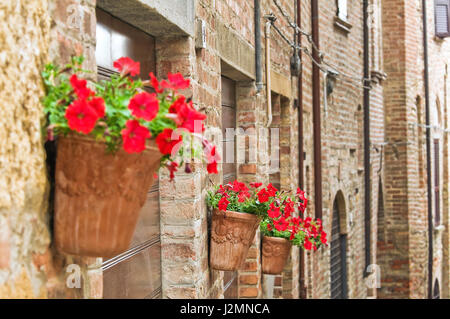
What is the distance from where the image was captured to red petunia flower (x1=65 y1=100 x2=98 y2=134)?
175 cm

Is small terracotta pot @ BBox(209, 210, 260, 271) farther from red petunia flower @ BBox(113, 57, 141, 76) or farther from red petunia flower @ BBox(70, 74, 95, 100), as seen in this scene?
red petunia flower @ BBox(70, 74, 95, 100)

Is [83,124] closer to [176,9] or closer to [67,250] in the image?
[67,250]

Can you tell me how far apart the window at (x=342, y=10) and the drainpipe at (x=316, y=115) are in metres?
1.30

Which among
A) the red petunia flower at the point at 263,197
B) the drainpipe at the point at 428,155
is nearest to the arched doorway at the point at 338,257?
the drainpipe at the point at 428,155

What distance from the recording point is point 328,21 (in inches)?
356

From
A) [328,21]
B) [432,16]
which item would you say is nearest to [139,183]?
[328,21]

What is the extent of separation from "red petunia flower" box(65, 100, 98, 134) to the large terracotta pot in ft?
0.29

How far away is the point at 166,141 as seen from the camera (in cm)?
191

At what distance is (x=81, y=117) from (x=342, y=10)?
28.3 ft

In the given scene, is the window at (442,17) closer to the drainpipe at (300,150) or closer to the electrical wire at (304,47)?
the electrical wire at (304,47)

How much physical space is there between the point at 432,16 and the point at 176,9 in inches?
515

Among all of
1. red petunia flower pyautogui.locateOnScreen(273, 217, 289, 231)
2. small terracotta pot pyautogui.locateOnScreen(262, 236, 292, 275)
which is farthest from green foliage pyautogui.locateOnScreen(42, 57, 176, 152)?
small terracotta pot pyautogui.locateOnScreen(262, 236, 292, 275)

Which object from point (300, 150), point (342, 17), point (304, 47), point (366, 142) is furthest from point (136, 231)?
point (366, 142)

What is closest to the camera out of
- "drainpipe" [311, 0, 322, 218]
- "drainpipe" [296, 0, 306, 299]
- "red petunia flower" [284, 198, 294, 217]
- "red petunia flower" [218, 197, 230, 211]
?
"red petunia flower" [218, 197, 230, 211]
